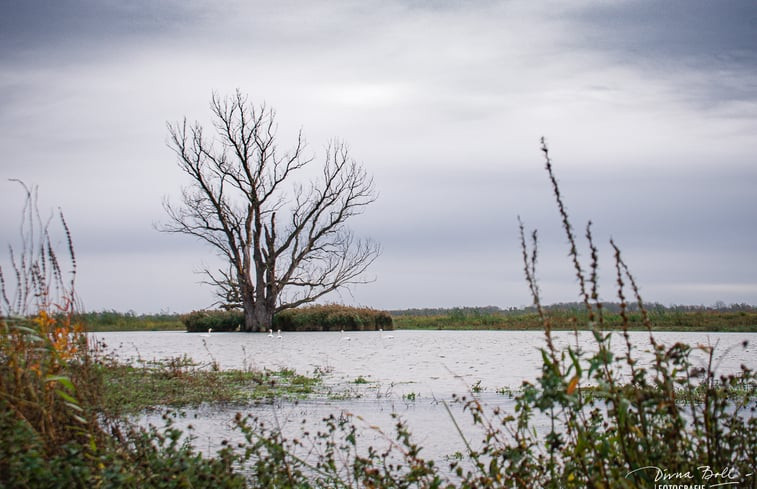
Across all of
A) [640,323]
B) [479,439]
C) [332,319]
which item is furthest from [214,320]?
[479,439]

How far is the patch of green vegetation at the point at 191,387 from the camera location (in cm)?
1003

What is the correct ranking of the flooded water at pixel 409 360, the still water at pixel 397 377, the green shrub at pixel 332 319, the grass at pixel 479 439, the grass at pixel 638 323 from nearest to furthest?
1. the grass at pixel 479 439
2. the still water at pixel 397 377
3. the flooded water at pixel 409 360
4. the grass at pixel 638 323
5. the green shrub at pixel 332 319

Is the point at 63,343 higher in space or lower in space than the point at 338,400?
higher

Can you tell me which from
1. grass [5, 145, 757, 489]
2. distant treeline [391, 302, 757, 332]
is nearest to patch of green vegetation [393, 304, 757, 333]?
distant treeline [391, 302, 757, 332]

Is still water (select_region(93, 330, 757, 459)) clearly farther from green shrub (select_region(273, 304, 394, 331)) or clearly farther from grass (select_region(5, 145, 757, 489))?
green shrub (select_region(273, 304, 394, 331))

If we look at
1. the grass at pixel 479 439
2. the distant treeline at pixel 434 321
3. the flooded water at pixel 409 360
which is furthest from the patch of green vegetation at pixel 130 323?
the grass at pixel 479 439

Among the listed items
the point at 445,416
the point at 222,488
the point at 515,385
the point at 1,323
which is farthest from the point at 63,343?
the point at 515,385

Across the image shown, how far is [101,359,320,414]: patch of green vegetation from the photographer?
1003 centimetres

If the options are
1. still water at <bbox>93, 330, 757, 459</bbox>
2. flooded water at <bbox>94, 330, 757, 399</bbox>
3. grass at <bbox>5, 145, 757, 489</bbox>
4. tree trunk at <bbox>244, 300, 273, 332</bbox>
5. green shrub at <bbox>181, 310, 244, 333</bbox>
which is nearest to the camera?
grass at <bbox>5, 145, 757, 489</bbox>

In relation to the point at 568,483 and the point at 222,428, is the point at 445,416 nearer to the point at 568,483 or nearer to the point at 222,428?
the point at 222,428

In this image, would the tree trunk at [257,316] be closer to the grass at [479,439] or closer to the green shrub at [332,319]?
the green shrub at [332,319]

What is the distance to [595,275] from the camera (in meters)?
3.59

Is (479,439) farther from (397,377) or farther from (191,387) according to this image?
(397,377)

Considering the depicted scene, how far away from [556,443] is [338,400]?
7481mm
